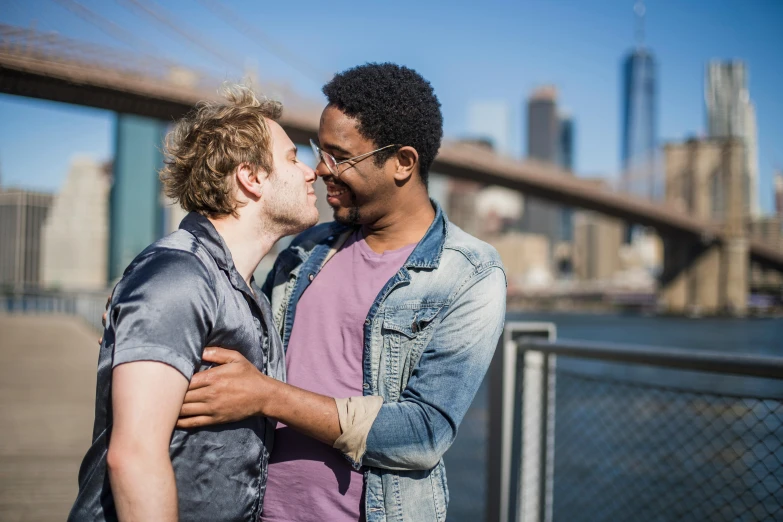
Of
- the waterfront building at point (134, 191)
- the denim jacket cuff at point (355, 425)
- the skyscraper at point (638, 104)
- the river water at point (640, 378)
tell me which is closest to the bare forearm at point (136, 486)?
the denim jacket cuff at point (355, 425)

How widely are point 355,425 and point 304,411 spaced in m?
0.09

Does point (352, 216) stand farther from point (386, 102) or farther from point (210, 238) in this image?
point (210, 238)

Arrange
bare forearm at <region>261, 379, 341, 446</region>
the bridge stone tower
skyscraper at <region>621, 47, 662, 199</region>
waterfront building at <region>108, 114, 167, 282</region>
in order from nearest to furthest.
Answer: bare forearm at <region>261, 379, 341, 446</region> → waterfront building at <region>108, 114, 167, 282</region> → the bridge stone tower → skyscraper at <region>621, 47, 662, 199</region>

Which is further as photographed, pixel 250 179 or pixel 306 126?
pixel 306 126

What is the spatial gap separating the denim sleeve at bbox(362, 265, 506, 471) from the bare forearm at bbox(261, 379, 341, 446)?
0.07 m

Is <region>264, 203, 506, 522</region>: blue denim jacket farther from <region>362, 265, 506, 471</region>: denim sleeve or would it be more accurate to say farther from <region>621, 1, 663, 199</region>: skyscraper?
<region>621, 1, 663, 199</region>: skyscraper

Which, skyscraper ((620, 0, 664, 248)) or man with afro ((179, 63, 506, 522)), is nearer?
man with afro ((179, 63, 506, 522))

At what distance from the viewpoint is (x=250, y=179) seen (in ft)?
4.34

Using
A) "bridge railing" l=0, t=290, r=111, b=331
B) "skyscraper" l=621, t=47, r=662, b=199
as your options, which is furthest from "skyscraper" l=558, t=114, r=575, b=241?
"bridge railing" l=0, t=290, r=111, b=331

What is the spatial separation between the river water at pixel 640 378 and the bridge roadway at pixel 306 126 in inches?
189

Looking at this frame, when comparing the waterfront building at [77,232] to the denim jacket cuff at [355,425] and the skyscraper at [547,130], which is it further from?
the skyscraper at [547,130]

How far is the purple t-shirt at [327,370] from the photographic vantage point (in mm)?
1339

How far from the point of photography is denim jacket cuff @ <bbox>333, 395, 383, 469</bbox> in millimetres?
1234

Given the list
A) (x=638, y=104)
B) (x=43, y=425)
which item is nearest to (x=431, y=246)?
(x=43, y=425)
